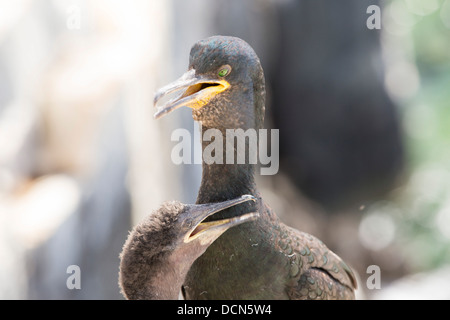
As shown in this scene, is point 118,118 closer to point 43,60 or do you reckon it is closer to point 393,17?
point 43,60

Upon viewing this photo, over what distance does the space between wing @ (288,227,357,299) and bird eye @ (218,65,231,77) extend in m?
0.43

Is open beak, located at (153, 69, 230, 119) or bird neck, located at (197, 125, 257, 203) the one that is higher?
open beak, located at (153, 69, 230, 119)

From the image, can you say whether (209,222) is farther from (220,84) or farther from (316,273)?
(316,273)

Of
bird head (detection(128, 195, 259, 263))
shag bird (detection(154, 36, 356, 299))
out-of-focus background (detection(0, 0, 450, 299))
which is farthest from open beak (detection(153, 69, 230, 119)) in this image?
out-of-focus background (detection(0, 0, 450, 299))

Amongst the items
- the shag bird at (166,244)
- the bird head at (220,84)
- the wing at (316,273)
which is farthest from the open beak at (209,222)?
the wing at (316,273)

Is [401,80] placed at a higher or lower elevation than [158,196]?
higher

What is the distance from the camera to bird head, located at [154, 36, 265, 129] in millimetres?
1084

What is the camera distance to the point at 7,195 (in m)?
2.48

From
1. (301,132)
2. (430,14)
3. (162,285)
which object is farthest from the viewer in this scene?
(430,14)

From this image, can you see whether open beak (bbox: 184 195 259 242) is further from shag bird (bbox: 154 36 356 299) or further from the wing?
the wing

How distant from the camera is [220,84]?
3.64 feet

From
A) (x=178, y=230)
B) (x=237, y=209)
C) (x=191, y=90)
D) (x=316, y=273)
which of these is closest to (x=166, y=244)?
(x=178, y=230)

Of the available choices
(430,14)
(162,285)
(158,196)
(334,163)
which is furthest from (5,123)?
(430,14)

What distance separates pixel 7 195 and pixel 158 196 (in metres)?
0.63
